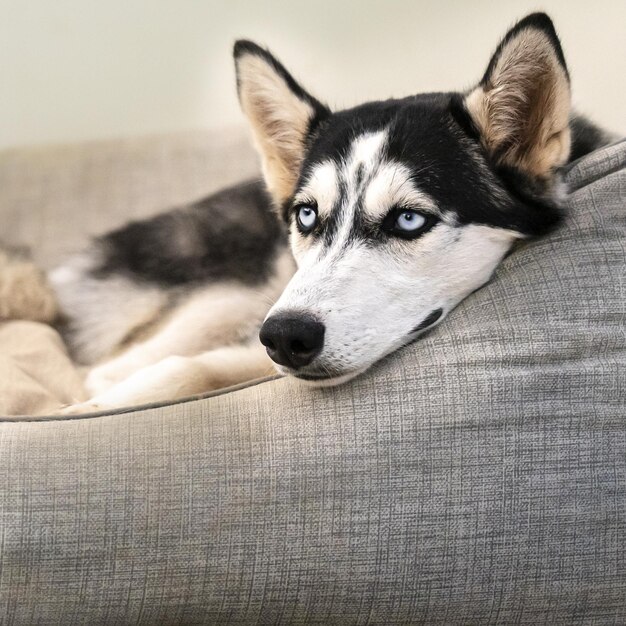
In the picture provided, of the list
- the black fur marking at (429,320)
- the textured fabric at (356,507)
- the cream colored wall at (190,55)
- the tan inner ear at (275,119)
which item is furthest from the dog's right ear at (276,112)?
the cream colored wall at (190,55)

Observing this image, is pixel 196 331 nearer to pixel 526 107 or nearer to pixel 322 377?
pixel 322 377

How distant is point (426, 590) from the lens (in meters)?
1.33

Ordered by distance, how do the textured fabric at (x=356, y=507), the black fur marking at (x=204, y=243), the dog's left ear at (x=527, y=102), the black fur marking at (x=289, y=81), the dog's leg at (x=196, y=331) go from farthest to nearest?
the black fur marking at (x=204, y=243)
the dog's leg at (x=196, y=331)
the black fur marking at (x=289, y=81)
the dog's left ear at (x=527, y=102)
the textured fabric at (x=356, y=507)

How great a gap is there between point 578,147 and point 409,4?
1.56 metres

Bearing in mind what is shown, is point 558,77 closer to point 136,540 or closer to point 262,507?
point 262,507

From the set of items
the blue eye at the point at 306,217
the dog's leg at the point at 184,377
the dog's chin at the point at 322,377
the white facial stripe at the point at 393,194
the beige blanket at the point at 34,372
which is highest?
the white facial stripe at the point at 393,194

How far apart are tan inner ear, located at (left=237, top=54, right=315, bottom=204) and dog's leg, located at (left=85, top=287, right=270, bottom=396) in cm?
41

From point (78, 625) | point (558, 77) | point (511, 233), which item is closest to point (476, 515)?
point (511, 233)

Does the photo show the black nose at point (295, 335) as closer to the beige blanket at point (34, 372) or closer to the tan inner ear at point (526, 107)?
the tan inner ear at point (526, 107)

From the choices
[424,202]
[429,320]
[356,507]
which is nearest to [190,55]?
[424,202]

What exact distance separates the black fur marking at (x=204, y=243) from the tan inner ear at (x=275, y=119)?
447 millimetres

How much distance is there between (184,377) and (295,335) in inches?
23.1

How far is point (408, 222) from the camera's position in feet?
5.00

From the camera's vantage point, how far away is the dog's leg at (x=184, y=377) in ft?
5.90
